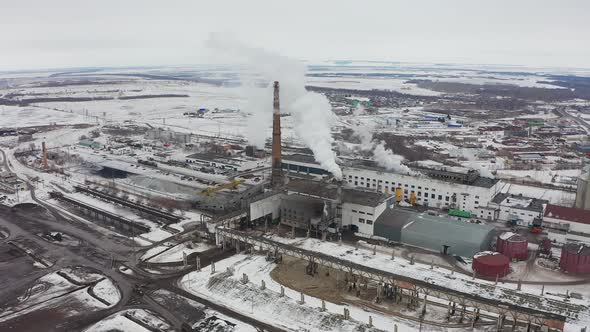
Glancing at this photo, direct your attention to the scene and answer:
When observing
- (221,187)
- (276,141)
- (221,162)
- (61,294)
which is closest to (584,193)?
(276,141)

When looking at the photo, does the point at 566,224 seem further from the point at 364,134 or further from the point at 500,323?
the point at 364,134

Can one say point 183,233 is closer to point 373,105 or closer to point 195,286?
point 195,286

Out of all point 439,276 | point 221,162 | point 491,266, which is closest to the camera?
point 439,276

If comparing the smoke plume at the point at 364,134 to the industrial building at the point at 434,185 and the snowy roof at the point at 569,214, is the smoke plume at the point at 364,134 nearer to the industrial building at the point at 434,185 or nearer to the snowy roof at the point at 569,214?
the industrial building at the point at 434,185

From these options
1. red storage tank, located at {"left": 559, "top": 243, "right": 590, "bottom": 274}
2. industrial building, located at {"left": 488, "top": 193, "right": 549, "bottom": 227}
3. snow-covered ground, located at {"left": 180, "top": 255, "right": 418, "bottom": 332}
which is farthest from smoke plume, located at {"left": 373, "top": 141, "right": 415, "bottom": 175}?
snow-covered ground, located at {"left": 180, "top": 255, "right": 418, "bottom": 332}

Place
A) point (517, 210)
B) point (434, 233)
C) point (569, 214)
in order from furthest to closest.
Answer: point (517, 210)
point (569, 214)
point (434, 233)

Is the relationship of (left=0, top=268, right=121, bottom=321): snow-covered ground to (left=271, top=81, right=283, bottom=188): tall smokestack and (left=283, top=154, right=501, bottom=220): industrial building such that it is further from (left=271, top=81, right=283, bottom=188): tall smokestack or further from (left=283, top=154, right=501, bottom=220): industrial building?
(left=283, top=154, right=501, bottom=220): industrial building

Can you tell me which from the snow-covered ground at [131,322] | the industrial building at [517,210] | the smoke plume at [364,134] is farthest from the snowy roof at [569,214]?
the smoke plume at [364,134]

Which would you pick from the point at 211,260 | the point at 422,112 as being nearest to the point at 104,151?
the point at 211,260

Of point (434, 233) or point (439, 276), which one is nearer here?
point (439, 276)
